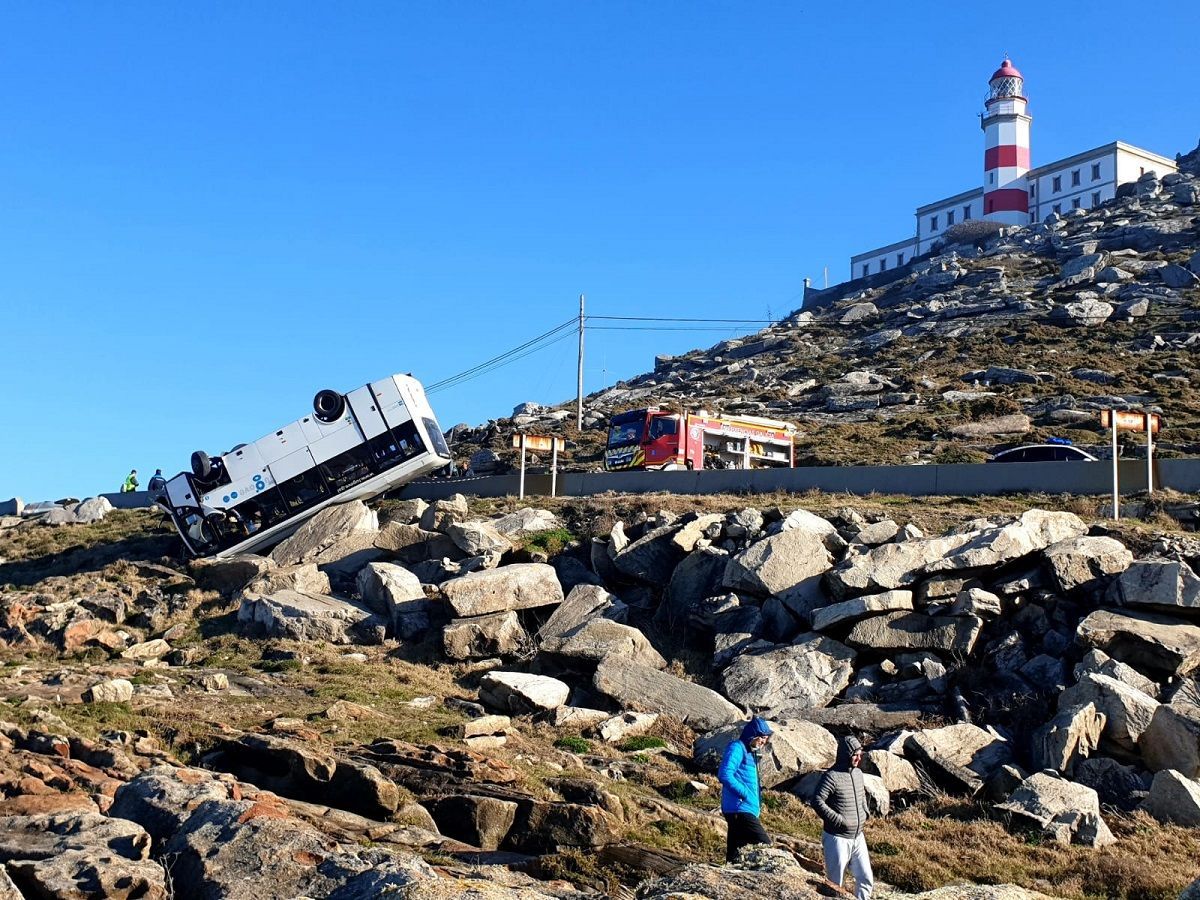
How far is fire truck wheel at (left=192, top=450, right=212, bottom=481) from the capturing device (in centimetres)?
3012

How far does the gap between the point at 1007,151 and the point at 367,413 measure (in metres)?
83.3

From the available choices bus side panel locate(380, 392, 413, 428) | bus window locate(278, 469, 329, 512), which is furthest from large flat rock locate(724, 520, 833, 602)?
bus window locate(278, 469, 329, 512)

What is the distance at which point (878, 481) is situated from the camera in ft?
94.9

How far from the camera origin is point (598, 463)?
148 feet

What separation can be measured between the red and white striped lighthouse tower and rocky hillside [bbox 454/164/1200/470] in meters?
4.26

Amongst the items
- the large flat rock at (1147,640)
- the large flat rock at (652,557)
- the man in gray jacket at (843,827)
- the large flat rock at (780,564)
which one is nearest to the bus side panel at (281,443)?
the large flat rock at (652,557)

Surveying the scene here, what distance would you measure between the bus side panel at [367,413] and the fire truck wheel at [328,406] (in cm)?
24

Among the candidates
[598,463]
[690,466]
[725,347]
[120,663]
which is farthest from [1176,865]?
[725,347]

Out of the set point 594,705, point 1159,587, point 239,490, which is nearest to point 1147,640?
point 1159,587

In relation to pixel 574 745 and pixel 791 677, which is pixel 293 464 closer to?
pixel 791 677

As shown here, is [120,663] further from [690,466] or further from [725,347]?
[725,347]

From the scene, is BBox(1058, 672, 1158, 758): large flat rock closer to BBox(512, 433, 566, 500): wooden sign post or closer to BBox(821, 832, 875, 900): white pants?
BBox(821, 832, 875, 900): white pants

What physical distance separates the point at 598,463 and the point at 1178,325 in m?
36.7

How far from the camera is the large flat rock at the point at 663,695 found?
17.1 m
